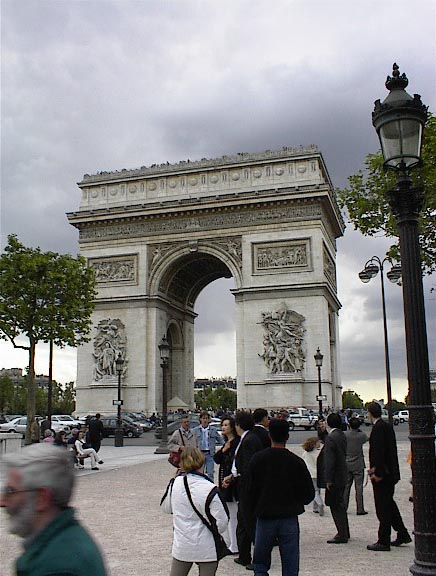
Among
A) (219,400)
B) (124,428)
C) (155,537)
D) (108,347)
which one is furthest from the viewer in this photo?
(219,400)

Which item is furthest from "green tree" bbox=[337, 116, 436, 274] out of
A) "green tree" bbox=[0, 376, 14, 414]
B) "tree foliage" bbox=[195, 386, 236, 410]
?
"tree foliage" bbox=[195, 386, 236, 410]

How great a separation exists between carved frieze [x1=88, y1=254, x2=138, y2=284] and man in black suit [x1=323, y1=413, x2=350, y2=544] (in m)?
35.3

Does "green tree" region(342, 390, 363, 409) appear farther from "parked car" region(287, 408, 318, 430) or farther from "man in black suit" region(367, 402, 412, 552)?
"man in black suit" region(367, 402, 412, 552)

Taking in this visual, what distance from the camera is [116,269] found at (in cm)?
4378

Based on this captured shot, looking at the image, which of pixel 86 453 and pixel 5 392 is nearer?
pixel 86 453

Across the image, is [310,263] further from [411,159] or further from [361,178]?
[411,159]

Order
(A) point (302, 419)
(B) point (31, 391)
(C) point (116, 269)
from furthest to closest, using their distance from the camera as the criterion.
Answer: (C) point (116, 269) < (A) point (302, 419) < (B) point (31, 391)

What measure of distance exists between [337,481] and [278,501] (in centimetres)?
324

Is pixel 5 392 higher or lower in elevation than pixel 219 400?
higher

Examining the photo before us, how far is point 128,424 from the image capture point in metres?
34.9

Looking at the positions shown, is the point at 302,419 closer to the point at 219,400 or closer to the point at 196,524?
the point at 196,524

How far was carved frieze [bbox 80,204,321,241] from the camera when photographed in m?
40.2

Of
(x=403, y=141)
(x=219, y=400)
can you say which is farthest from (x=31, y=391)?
(x=219, y=400)

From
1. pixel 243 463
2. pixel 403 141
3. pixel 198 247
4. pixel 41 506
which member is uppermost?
pixel 198 247
